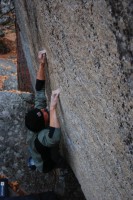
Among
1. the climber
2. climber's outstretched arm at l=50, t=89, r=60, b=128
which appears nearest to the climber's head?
the climber

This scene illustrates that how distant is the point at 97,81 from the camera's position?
2.74m

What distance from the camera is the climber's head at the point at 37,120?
5156 mm

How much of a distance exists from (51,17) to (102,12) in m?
1.70

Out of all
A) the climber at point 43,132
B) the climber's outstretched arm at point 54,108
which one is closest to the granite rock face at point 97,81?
the climber's outstretched arm at point 54,108

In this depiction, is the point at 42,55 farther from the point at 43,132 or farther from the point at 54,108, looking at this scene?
the point at 43,132

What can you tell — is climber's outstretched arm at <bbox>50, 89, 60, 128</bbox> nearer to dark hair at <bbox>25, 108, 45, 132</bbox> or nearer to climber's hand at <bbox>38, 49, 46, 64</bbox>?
dark hair at <bbox>25, 108, 45, 132</bbox>

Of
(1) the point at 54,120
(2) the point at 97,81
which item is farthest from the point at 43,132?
(2) the point at 97,81

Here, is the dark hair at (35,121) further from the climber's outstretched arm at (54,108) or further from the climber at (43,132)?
the climber's outstretched arm at (54,108)

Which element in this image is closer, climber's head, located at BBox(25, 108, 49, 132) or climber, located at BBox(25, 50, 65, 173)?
climber, located at BBox(25, 50, 65, 173)

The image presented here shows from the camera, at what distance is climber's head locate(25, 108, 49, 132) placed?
Result: 5156 millimetres

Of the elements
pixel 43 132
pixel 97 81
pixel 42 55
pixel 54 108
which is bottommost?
pixel 43 132

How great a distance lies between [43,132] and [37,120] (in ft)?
0.84

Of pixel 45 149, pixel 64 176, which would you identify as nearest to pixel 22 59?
pixel 64 176

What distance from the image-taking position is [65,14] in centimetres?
315
